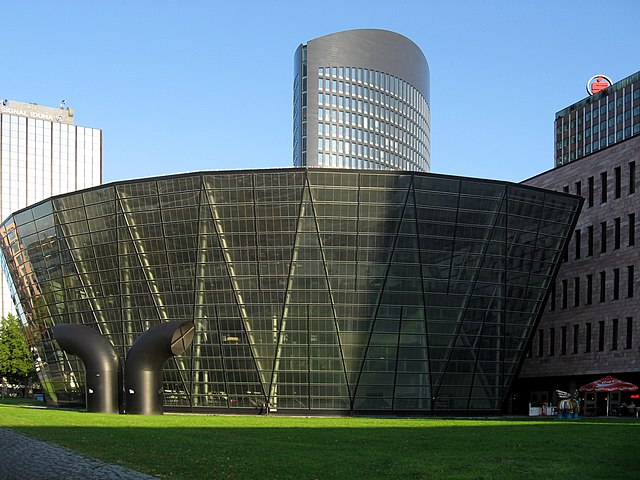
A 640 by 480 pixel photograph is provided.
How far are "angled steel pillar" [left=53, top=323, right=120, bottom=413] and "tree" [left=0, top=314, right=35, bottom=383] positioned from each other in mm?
56838

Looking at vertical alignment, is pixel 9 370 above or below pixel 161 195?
below

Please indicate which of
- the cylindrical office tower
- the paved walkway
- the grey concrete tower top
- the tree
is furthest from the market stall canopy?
the grey concrete tower top

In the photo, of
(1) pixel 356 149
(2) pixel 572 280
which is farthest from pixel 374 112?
(2) pixel 572 280

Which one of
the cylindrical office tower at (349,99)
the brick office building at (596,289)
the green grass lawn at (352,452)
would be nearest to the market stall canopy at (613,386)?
the brick office building at (596,289)

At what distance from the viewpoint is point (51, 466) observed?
73.6 feet

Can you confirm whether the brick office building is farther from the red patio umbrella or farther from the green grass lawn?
the green grass lawn

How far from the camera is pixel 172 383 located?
225ft

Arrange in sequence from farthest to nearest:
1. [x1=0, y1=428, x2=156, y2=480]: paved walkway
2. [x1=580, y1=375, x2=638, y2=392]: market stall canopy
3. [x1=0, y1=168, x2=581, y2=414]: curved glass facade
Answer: [x1=580, y1=375, x2=638, y2=392]: market stall canopy < [x1=0, y1=168, x2=581, y2=414]: curved glass facade < [x1=0, y1=428, x2=156, y2=480]: paved walkway

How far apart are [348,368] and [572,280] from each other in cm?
2524

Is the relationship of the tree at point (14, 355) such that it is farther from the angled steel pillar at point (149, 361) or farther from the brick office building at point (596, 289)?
the brick office building at point (596, 289)

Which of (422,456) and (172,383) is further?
(172,383)

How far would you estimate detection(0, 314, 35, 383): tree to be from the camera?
380ft

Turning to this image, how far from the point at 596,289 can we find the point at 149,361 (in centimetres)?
3887

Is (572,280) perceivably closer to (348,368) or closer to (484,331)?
(484,331)
